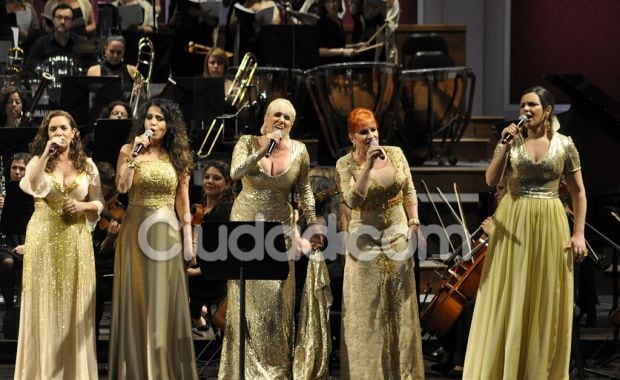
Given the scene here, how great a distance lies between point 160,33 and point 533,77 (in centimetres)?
441

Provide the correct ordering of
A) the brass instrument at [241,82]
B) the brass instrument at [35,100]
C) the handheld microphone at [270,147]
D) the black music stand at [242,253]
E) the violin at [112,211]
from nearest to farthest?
the black music stand at [242,253], the handheld microphone at [270,147], the violin at [112,211], the brass instrument at [35,100], the brass instrument at [241,82]

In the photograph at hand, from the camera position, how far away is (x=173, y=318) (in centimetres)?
611

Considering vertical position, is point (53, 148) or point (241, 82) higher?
point (241, 82)

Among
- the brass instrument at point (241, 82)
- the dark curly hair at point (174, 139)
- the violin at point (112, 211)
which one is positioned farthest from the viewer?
the brass instrument at point (241, 82)

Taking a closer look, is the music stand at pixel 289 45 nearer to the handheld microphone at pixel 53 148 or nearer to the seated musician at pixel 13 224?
the seated musician at pixel 13 224

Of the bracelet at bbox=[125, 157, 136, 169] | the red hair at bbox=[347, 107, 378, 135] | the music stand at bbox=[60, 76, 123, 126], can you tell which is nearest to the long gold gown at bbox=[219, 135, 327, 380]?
the red hair at bbox=[347, 107, 378, 135]

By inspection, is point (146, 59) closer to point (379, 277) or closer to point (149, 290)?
point (149, 290)

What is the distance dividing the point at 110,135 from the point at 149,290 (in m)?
1.19

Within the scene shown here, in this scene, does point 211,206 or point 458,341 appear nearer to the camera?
point 458,341

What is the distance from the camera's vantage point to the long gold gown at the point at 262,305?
20.0 feet

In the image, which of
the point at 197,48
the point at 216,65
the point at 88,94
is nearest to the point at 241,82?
the point at 216,65

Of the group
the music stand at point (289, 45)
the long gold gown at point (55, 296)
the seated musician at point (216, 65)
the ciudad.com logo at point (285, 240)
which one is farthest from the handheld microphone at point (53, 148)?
the music stand at point (289, 45)

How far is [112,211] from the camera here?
268 inches

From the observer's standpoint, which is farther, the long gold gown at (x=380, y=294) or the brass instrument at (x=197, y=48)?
the brass instrument at (x=197, y=48)
